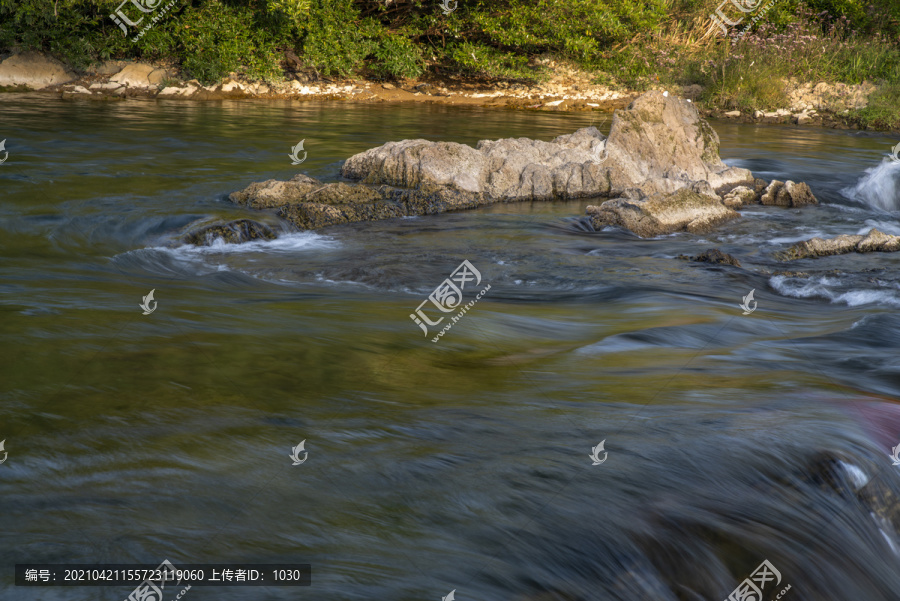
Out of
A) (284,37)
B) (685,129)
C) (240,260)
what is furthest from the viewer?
(284,37)

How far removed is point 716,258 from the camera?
741cm

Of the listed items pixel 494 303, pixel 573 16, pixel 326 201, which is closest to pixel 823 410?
pixel 494 303

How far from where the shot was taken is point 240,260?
7.04m

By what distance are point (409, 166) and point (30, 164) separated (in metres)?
5.19

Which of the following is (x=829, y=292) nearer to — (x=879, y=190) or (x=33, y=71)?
(x=879, y=190)

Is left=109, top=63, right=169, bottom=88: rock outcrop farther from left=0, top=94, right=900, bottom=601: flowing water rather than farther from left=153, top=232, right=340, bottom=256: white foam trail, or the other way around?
left=153, top=232, right=340, bottom=256: white foam trail

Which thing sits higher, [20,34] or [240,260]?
[20,34]

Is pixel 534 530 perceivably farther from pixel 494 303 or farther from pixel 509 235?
pixel 509 235

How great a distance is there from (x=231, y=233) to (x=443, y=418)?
15.8 feet

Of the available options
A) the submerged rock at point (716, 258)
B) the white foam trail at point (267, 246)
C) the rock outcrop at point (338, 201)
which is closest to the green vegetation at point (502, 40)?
the rock outcrop at point (338, 201)

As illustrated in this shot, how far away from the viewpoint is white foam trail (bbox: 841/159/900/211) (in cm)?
1123

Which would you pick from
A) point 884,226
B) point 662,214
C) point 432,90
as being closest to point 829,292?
point 662,214

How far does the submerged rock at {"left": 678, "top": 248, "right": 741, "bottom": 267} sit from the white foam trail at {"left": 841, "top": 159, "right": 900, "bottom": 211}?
5109mm

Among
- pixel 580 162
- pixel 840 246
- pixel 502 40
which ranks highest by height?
pixel 502 40
